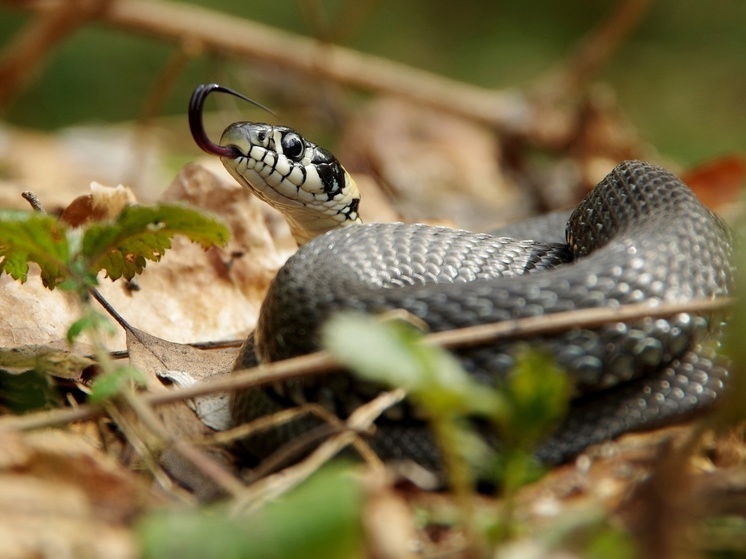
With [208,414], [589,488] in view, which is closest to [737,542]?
[589,488]

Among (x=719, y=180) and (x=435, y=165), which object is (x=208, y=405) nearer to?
(x=719, y=180)

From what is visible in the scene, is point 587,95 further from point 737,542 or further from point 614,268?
point 737,542

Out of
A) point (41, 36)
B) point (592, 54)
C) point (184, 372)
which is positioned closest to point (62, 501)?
point (184, 372)

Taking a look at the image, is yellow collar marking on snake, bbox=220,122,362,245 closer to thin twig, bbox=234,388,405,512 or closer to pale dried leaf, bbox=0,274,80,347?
pale dried leaf, bbox=0,274,80,347

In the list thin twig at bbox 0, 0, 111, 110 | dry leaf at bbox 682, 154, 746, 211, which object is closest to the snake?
→ dry leaf at bbox 682, 154, 746, 211

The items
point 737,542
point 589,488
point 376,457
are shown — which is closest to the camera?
point 737,542

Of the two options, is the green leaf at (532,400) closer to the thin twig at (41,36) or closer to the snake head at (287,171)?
the snake head at (287,171)

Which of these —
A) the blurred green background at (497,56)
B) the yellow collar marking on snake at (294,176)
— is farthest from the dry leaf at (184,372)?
the blurred green background at (497,56)
